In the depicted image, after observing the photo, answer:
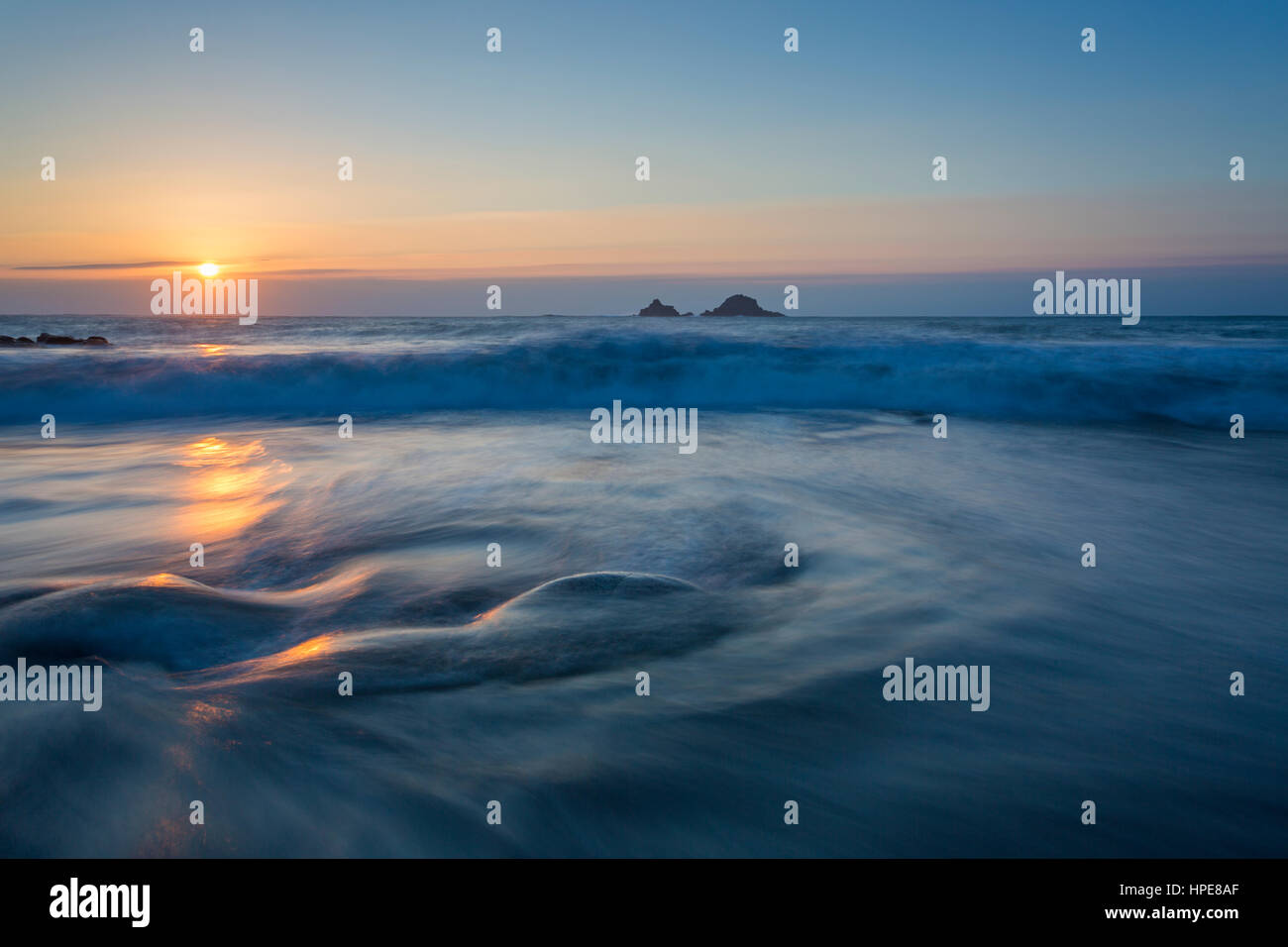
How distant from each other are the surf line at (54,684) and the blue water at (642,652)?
74 mm

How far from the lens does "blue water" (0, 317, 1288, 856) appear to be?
2600mm

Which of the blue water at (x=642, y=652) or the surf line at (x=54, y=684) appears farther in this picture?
the surf line at (x=54, y=684)

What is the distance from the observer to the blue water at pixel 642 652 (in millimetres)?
2600

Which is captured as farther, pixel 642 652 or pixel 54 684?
pixel 642 652

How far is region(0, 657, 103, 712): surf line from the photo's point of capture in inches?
120

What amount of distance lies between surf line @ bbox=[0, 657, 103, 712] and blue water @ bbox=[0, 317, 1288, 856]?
0.24 ft

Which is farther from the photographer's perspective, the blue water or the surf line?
the surf line

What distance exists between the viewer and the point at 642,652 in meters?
3.79

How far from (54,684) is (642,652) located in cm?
256

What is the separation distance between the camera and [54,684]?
3.15 metres
